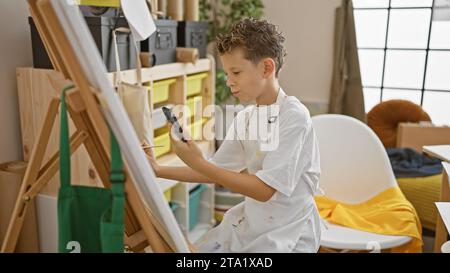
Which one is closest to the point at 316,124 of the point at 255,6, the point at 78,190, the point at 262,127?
the point at 262,127

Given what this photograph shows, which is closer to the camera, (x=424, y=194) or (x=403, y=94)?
(x=424, y=194)

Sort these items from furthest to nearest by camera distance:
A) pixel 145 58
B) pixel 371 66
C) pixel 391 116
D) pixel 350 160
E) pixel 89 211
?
pixel 371 66 → pixel 391 116 → pixel 350 160 → pixel 145 58 → pixel 89 211

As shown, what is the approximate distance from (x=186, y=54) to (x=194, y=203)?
1.00 m

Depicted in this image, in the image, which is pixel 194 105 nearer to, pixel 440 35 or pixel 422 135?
pixel 422 135

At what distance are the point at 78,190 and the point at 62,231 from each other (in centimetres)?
10

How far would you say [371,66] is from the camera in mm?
3490

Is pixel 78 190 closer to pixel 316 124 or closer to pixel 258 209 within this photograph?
pixel 258 209

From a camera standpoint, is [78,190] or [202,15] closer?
[78,190]

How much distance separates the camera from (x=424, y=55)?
3.32 m

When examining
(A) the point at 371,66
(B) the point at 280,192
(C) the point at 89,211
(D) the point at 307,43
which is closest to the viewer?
(C) the point at 89,211

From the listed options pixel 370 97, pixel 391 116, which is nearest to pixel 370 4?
pixel 370 97

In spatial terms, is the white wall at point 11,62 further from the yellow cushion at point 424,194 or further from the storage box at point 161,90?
the yellow cushion at point 424,194

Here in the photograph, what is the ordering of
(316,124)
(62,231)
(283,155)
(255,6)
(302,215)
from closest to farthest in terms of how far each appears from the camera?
(62,231) → (283,155) → (302,215) → (316,124) → (255,6)

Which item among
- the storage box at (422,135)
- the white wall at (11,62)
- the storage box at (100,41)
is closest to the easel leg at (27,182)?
the storage box at (100,41)
